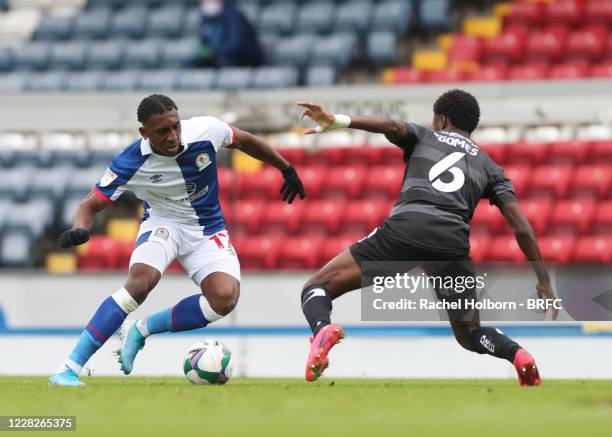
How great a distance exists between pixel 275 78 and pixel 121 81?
94.4 inches

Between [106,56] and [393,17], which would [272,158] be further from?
[106,56]

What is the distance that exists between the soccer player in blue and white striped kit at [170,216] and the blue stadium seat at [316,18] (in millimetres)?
10604

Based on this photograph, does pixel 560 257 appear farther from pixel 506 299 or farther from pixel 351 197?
pixel 506 299

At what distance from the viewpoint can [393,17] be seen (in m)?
17.9

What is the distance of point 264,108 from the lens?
50.7 feet

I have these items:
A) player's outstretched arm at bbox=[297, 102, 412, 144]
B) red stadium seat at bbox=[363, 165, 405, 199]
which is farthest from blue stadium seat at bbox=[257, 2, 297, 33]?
player's outstretched arm at bbox=[297, 102, 412, 144]

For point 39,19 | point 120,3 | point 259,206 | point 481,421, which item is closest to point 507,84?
point 259,206

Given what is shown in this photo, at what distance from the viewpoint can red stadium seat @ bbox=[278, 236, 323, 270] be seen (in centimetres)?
1429

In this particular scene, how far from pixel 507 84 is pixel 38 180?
6.27 meters

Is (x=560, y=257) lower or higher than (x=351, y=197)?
lower

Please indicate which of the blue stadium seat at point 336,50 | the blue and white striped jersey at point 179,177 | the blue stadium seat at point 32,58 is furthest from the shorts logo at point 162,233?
the blue stadium seat at point 32,58

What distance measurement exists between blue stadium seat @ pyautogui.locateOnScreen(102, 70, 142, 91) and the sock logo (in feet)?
37.2

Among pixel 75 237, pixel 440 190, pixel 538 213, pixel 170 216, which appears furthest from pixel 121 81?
pixel 440 190

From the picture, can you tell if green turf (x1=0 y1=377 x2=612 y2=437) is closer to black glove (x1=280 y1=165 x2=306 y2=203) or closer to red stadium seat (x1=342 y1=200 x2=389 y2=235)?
black glove (x1=280 y1=165 x2=306 y2=203)
